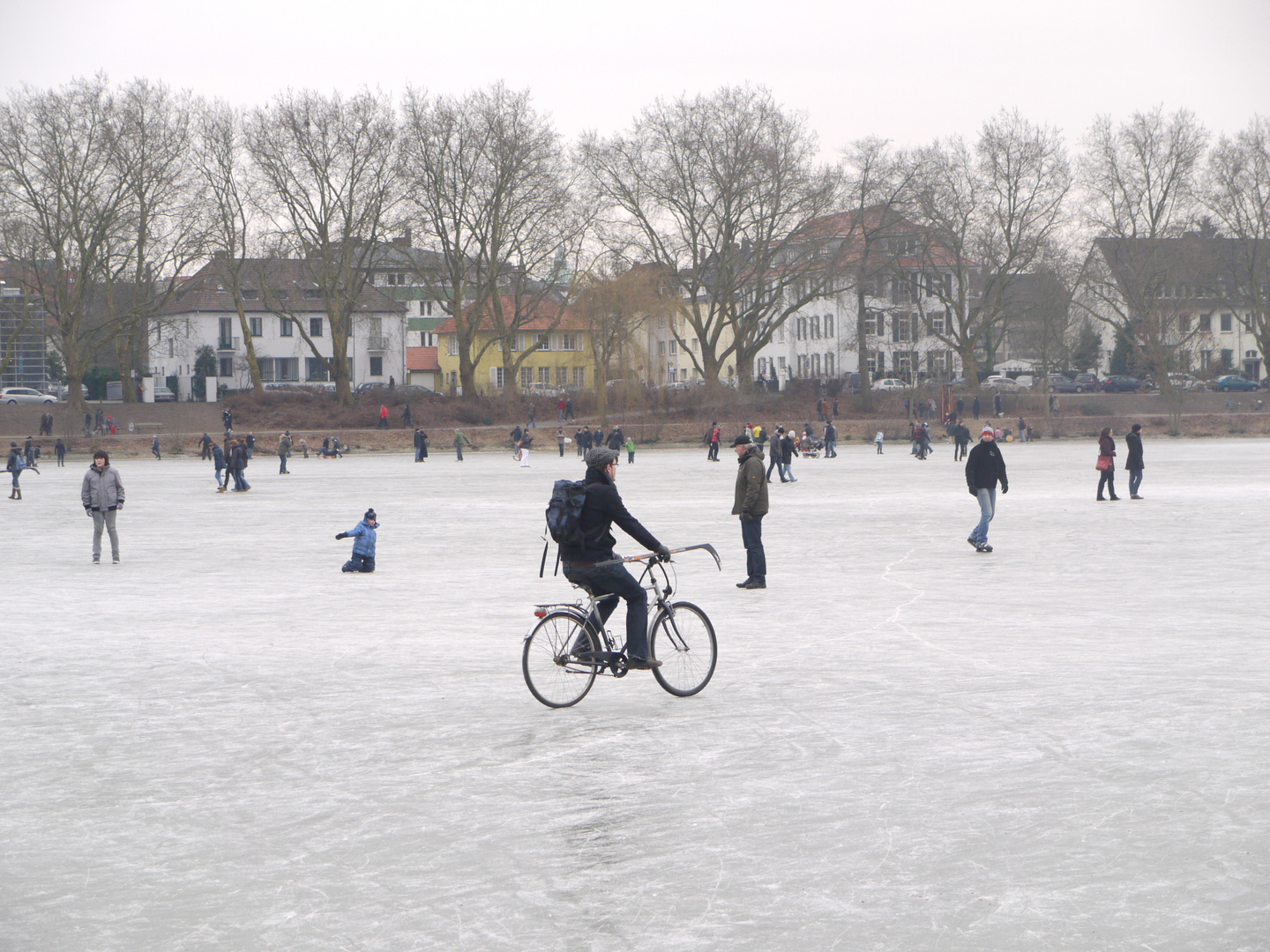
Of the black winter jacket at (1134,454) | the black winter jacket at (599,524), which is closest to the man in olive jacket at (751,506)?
the black winter jacket at (599,524)

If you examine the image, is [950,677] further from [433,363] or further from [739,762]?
[433,363]

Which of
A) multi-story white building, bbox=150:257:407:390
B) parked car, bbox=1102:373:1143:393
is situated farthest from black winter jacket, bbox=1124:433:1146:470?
multi-story white building, bbox=150:257:407:390

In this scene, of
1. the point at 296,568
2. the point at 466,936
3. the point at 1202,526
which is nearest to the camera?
the point at 466,936

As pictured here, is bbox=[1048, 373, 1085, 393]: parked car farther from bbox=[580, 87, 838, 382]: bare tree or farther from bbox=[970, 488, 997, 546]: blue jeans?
bbox=[970, 488, 997, 546]: blue jeans

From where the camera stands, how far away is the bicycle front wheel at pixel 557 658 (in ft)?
27.1

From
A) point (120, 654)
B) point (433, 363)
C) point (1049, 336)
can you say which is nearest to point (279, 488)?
point (120, 654)

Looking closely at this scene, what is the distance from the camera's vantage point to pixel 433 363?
108 metres

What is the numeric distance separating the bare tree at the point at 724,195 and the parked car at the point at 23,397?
31.7 metres

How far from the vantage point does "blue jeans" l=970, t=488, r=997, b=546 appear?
17.5 metres

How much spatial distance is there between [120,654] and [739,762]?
18.4 ft

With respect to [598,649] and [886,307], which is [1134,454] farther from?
[886,307]

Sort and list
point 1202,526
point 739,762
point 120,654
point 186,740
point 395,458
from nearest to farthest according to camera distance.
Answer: point 739,762, point 186,740, point 120,654, point 1202,526, point 395,458

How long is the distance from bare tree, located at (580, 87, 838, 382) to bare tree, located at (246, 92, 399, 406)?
32.1ft

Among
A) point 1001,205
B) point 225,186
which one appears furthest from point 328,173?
point 1001,205
